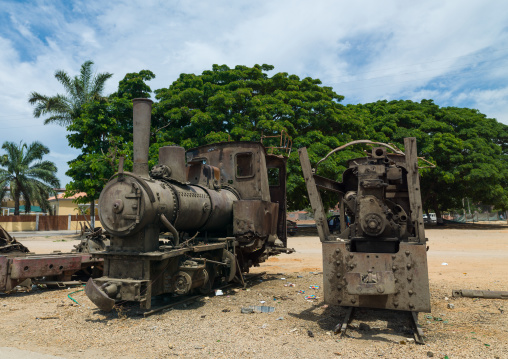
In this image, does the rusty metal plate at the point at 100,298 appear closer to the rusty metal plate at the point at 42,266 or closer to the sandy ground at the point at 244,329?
the sandy ground at the point at 244,329

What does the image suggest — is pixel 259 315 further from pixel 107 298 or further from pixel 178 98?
pixel 178 98

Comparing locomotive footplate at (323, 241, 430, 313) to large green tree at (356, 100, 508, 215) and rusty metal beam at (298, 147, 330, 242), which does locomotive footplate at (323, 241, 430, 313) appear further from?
large green tree at (356, 100, 508, 215)

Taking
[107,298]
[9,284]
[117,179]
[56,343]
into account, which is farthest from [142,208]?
[9,284]

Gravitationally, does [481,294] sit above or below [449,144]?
below

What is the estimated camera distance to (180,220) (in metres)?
6.36

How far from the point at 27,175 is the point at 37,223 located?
447cm

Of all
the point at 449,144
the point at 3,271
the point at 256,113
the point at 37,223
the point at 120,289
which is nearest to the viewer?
Answer: the point at 120,289

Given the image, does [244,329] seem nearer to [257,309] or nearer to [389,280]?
[257,309]

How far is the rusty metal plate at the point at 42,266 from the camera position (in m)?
6.92

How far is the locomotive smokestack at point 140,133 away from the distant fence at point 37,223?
30175mm

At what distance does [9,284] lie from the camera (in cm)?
688

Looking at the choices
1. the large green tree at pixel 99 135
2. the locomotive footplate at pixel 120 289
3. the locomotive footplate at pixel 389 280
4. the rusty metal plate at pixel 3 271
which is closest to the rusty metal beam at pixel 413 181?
the locomotive footplate at pixel 389 280

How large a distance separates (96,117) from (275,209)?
48.3 feet

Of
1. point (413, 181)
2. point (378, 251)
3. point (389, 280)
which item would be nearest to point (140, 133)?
point (378, 251)
